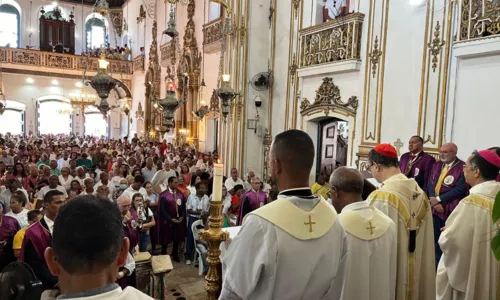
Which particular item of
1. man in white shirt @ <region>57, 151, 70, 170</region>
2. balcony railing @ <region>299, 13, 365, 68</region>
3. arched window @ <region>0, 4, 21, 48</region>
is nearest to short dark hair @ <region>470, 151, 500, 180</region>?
balcony railing @ <region>299, 13, 365, 68</region>

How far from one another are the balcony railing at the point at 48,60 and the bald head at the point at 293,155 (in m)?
21.2

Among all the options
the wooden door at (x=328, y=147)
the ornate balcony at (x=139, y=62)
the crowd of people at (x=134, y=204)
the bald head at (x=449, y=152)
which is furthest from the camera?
the ornate balcony at (x=139, y=62)

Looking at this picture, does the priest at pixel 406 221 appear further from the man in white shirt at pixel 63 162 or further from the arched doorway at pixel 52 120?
the arched doorway at pixel 52 120

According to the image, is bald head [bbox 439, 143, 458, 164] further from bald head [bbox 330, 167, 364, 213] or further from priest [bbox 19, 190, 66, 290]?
priest [bbox 19, 190, 66, 290]

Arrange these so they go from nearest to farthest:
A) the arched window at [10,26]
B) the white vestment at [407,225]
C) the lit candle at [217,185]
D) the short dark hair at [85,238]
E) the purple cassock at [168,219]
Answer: the short dark hair at [85,238]
the lit candle at [217,185]
the white vestment at [407,225]
the purple cassock at [168,219]
the arched window at [10,26]

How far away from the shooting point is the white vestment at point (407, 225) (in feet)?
11.0

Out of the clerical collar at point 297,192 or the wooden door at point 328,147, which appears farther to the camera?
the wooden door at point 328,147

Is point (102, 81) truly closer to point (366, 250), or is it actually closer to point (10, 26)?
point (366, 250)

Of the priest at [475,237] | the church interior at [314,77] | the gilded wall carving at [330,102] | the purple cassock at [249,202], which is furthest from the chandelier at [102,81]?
the gilded wall carving at [330,102]

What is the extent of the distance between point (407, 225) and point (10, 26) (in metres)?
28.5

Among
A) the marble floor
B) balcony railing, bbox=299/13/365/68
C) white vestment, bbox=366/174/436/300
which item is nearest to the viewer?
white vestment, bbox=366/174/436/300

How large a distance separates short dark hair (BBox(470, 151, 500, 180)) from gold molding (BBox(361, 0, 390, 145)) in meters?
4.73

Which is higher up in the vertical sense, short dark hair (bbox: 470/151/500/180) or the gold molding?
the gold molding

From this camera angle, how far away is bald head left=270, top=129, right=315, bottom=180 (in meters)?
1.91
